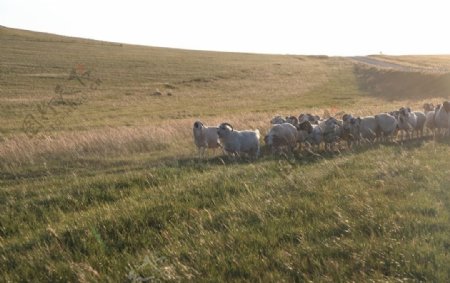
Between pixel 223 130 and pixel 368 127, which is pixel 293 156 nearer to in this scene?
pixel 223 130

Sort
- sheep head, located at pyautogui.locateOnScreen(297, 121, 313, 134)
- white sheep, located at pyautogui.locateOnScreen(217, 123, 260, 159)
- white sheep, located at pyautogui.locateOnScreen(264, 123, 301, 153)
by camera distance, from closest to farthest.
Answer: white sheep, located at pyautogui.locateOnScreen(217, 123, 260, 159), white sheep, located at pyautogui.locateOnScreen(264, 123, 301, 153), sheep head, located at pyautogui.locateOnScreen(297, 121, 313, 134)

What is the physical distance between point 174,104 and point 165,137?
22.2 metres

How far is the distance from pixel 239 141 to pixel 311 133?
9.13 feet

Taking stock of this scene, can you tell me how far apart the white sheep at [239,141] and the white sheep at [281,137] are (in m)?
0.51

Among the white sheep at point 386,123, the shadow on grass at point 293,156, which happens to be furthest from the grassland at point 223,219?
the white sheep at point 386,123

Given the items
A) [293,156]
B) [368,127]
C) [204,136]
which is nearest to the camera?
[293,156]

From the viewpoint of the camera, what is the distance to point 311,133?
18328 mm

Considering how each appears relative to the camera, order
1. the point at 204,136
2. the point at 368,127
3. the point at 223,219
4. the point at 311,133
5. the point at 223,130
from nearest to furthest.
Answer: the point at 223,219 → the point at 223,130 → the point at 311,133 → the point at 368,127 → the point at 204,136

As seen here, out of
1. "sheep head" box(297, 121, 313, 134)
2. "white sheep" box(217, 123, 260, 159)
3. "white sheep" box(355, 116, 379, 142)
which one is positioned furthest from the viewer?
"white sheep" box(355, 116, 379, 142)

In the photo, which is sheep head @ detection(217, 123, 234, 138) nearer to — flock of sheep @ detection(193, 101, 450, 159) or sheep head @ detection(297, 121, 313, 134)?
flock of sheep @ detection(193, 101, 450, 159)

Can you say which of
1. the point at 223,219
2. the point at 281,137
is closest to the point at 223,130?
the point at 281,137

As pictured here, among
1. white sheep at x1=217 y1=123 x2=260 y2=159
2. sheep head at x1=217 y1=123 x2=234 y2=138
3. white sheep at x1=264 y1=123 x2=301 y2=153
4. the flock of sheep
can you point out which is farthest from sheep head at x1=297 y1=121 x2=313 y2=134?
sheep head at x1=217 y1=123 x2=234 y2=138

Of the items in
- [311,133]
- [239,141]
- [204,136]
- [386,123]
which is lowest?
[204,136]

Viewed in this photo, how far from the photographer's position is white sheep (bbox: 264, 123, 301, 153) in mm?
17953
